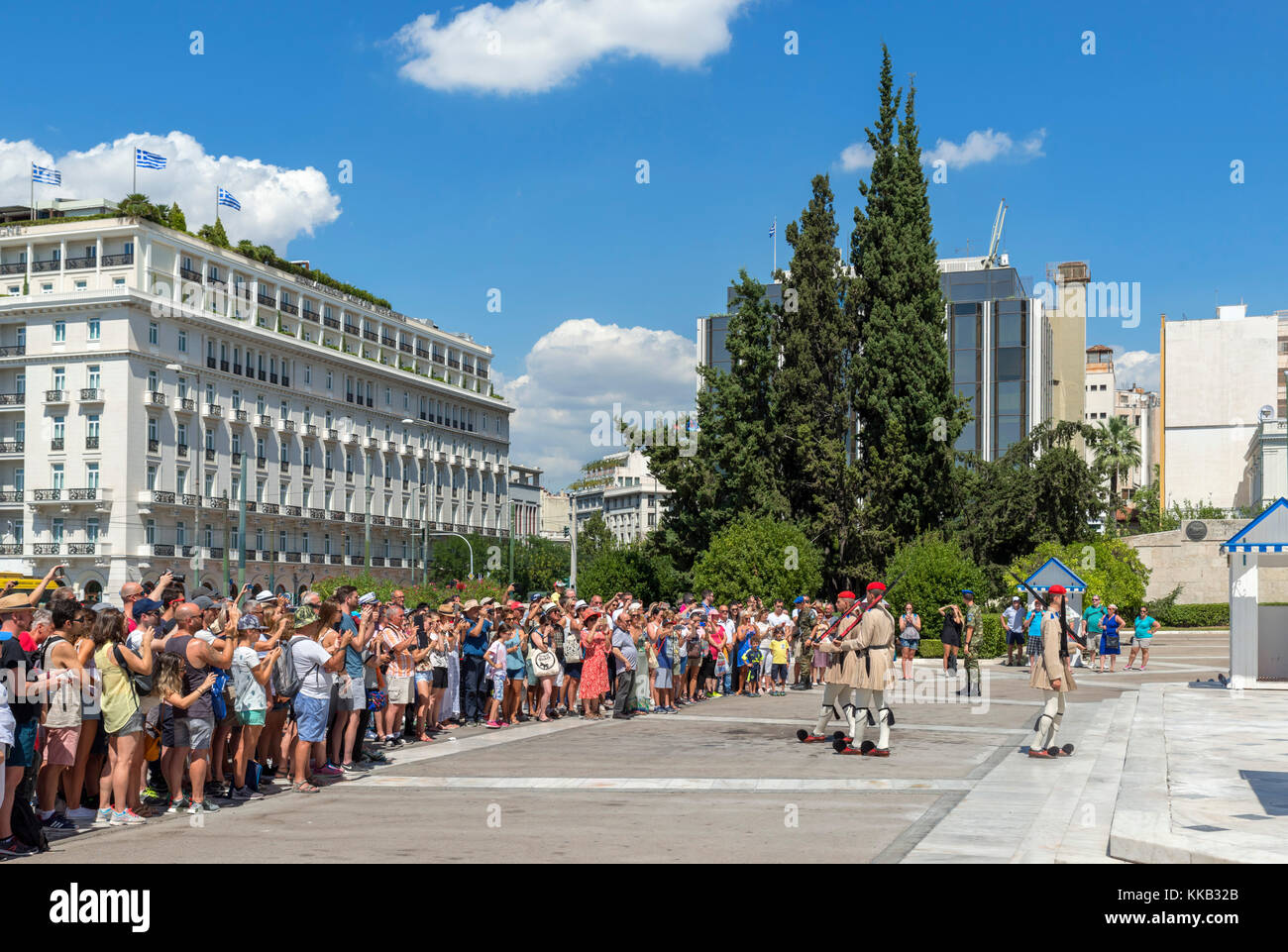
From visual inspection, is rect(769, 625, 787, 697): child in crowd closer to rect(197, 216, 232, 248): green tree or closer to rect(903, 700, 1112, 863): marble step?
rect(903, 700, 1112, 863): marble step

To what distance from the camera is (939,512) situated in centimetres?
4556

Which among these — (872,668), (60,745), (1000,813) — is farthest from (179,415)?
(1000,813)

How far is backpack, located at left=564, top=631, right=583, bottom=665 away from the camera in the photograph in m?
19.7

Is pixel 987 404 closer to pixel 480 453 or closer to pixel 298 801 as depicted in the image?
pixel 480 453

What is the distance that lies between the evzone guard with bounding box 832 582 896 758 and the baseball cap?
8.06 meters

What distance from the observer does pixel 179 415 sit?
75.3 m

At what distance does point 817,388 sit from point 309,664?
34550 millimetres

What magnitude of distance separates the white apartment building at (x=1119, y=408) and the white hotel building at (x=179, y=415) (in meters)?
93.8

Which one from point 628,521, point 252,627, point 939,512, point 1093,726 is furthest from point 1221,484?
point 252,627

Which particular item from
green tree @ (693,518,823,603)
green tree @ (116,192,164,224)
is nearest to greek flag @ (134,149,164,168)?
green tree @ (116,192,164,224)

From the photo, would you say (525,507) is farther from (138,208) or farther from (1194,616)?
(1194,616)

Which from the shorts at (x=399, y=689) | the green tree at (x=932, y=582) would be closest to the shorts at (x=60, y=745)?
the shorts at (x=399, y=689)
